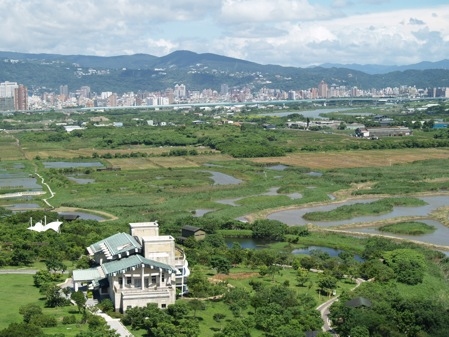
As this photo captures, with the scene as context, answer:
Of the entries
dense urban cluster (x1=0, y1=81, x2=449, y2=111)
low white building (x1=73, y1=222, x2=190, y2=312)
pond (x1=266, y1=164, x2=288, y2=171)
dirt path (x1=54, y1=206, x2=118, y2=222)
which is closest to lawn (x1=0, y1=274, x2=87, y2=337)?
low white building (x1=73, y1=222, x2=190, y2=312)

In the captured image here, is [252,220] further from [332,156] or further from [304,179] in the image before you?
[332,156]

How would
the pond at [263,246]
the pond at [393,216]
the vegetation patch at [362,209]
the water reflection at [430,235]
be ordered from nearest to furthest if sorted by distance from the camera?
the pond at [263,246], the water reflection at [430,235], the pond at [393,216], the vegetation patch at [362,209]

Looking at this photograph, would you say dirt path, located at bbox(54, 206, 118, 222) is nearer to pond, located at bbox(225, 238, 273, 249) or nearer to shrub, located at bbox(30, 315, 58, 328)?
pond, located at bbox(225, 238, 273, 249)

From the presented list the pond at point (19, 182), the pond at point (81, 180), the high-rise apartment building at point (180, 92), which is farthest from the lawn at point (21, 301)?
the high-rise apartment building at point (180, 92)

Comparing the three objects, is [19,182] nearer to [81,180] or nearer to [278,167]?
[81,180]

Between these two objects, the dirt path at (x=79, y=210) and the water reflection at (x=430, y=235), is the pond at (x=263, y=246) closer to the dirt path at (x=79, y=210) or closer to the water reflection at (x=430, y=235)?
the water reflection at (x=430, y=235)
